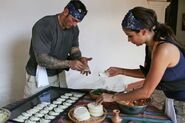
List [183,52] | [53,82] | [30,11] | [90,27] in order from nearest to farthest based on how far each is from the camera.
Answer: [183,52] → [53,82] → [30,11] → [90,27]

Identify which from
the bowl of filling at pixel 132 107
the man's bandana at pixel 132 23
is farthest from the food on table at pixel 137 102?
the man's bandana at pixel 132 23

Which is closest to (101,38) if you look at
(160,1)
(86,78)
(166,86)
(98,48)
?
(98,48)

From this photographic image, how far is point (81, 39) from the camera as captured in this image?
11.6ft

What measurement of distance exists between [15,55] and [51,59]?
3.44ft

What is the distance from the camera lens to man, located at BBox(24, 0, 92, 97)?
205 centimetres

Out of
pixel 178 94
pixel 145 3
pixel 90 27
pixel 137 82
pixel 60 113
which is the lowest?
pixel 137 82

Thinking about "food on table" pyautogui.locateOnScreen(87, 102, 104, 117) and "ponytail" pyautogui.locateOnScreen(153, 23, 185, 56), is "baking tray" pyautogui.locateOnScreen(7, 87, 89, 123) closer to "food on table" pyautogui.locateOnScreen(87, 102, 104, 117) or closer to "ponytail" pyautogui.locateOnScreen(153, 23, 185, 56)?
"food on table" pyautogui.locateOnScreen(87, 102, 104, 117)

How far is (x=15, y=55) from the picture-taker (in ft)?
9.69

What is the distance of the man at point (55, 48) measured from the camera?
2051 mm

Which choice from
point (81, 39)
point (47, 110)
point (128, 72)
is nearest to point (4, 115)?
point (47, 110)

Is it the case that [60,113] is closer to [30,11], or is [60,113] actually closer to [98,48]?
[30,11]

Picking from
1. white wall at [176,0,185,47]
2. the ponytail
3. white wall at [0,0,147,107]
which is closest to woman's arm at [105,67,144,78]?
the ponytail

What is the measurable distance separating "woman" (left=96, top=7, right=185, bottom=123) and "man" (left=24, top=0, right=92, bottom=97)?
57cm

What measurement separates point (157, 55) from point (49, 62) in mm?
904
